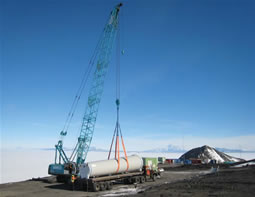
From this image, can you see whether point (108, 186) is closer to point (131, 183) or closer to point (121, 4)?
point (131, 183)

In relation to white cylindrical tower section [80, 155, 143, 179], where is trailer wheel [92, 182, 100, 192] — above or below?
below

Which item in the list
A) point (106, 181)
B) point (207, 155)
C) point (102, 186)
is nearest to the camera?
point (102, 186)

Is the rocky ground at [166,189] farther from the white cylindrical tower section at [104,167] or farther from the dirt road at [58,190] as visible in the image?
the white cylindrical tower section at [104,167]

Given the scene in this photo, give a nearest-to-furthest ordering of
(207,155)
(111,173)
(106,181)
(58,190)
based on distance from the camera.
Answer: (106,181), (58,190), (111,173), (207,155)

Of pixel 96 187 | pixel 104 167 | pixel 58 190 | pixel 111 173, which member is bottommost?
pixel 58 190

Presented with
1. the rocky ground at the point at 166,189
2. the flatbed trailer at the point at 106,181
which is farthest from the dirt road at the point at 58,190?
the flatbed trailer at the point at 106,181

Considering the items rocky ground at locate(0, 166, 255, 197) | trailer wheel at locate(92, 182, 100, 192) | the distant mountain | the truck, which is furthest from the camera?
the distant mountain

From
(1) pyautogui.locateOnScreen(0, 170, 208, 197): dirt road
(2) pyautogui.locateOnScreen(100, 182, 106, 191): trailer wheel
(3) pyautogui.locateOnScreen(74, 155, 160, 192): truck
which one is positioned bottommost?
(1) pyautogui.locateOnScreen(0, 170, 208, 197): dirt road

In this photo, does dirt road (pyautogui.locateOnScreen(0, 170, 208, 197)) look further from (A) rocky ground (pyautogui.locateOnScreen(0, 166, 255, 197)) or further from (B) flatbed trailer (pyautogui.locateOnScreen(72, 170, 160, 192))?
(B) flatbed trailer (pyautogui.locateOnScreen(72, 170, 160, 192))

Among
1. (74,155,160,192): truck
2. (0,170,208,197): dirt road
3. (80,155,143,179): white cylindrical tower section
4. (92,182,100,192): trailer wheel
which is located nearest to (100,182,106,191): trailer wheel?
(74,155,160,192): truck

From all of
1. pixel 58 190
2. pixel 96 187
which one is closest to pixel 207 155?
pixel 96 187

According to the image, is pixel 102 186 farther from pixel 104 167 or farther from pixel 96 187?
pixel 104 167

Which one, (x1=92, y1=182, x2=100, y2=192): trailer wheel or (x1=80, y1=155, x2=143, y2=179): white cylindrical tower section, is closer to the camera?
(x1=92, y1=182, x2=100, y2=192): trailer wheel

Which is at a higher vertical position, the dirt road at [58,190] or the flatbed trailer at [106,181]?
the flatbed trailer at [106,181]
